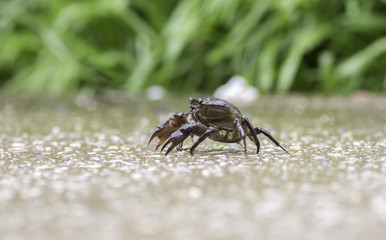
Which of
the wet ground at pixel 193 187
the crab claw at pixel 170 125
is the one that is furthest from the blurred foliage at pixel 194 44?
the crab claw at pixel 170 125

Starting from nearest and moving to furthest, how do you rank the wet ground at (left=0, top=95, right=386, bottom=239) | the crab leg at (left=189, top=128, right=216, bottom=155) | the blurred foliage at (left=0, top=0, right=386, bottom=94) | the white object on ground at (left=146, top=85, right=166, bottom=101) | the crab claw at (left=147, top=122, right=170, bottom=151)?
1. the wet ground at (left=0, top=95, right=386, bottom=239)
2. the crab leg at (left=189, top=128, right=216, bottom=155)
3. the crab claw at (left=147, top=122, right=170, bottom=151)
4. the blurred foliage at (left=0, top=0, right=386, bottom=94)
5. the white object on ground at (left=146, top=85, right=166, bottom=101)

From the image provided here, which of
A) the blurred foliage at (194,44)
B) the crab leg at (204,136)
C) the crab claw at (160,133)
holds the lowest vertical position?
the crab leg at (204,136)

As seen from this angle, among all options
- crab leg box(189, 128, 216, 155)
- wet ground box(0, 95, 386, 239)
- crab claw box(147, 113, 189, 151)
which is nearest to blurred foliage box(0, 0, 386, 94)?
wet ground box(0, 95, 386, 239)

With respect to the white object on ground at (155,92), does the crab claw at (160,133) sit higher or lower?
lower

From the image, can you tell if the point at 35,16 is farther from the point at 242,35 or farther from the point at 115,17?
the point at 242,35

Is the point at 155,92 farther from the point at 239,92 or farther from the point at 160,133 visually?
the point at 160,133

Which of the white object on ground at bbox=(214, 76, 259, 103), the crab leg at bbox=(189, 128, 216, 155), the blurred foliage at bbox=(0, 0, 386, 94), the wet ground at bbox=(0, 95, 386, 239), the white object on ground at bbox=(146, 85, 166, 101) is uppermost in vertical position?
the blurred foliage at bbox=(0, 0, 386, 94)

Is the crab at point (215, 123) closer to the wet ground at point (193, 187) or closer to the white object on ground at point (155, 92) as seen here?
the wet ground at point (193, 187)

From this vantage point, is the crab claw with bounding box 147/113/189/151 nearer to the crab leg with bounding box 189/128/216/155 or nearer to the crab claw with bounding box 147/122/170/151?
the crab claw with bounding box 147/122/170/151
